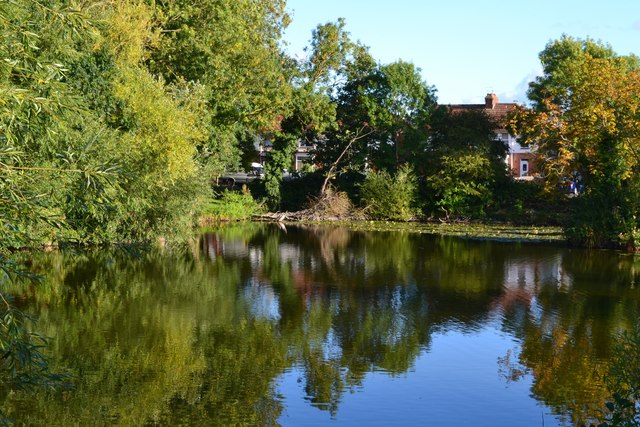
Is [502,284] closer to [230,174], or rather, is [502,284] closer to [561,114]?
[561,114]

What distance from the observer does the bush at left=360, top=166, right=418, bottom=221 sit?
2180 inches

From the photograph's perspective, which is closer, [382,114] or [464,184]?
[464,184]

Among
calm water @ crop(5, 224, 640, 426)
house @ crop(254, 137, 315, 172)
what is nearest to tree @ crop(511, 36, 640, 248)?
calm water @ crop(5, 224, 640, 426)

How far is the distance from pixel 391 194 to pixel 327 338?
1412 inches

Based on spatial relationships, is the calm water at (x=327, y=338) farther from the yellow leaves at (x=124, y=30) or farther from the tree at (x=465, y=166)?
the tree at (x=465, y=166)

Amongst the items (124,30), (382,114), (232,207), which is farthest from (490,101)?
(124,30)

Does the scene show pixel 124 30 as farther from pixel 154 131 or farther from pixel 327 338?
pixel 327 338

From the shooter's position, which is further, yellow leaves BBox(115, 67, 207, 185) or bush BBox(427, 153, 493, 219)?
bush BBox(427, 153, 493, 219)

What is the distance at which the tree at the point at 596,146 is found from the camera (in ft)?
125

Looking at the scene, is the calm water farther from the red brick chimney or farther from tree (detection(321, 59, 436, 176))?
the red brick chimney

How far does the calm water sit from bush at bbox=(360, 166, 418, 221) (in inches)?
779

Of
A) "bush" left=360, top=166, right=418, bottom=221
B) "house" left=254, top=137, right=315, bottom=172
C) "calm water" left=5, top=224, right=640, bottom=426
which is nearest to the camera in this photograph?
"calm water" left=5, top=224, right=640, bottom=426

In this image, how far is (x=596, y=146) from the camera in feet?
145

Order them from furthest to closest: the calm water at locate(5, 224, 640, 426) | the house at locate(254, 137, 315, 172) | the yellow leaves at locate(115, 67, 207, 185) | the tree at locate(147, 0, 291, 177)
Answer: the house at locate(254, 137, 315, 172), the tree at locate(147, 0, 291, 177), the yellow leaves at locate(115, 67, 207, 185), the calm water at locate(5, 224, 640, 426)
